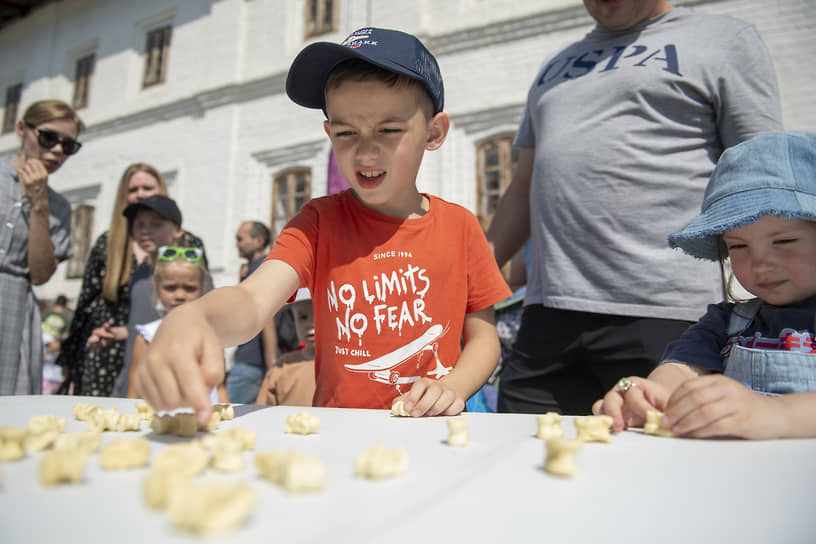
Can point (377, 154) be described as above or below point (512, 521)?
above

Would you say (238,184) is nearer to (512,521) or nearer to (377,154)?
(377,154)

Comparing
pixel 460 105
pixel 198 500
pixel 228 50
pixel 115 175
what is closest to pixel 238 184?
A: pixel 228 50

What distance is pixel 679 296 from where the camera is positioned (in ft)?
5.18

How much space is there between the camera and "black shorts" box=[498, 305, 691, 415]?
1.59 m

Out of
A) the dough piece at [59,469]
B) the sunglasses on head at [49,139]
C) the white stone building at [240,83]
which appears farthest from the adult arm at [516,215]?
the white stone building at [240,83]

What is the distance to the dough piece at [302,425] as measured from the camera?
830 mm

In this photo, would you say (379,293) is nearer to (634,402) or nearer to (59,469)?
(634,402)

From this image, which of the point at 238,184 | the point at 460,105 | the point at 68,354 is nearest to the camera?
the point at 68,354

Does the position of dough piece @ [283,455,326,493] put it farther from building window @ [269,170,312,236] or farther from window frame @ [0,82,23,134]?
window frame @ [0,82,23,134]

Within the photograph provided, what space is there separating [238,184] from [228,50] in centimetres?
274

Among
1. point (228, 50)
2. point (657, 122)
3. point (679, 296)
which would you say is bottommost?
point (679, 296)

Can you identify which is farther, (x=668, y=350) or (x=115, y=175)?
(x=115, y=175)

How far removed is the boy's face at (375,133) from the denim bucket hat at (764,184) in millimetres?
751

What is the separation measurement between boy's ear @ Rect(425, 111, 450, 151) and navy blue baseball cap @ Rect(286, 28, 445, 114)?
0.12 ft
